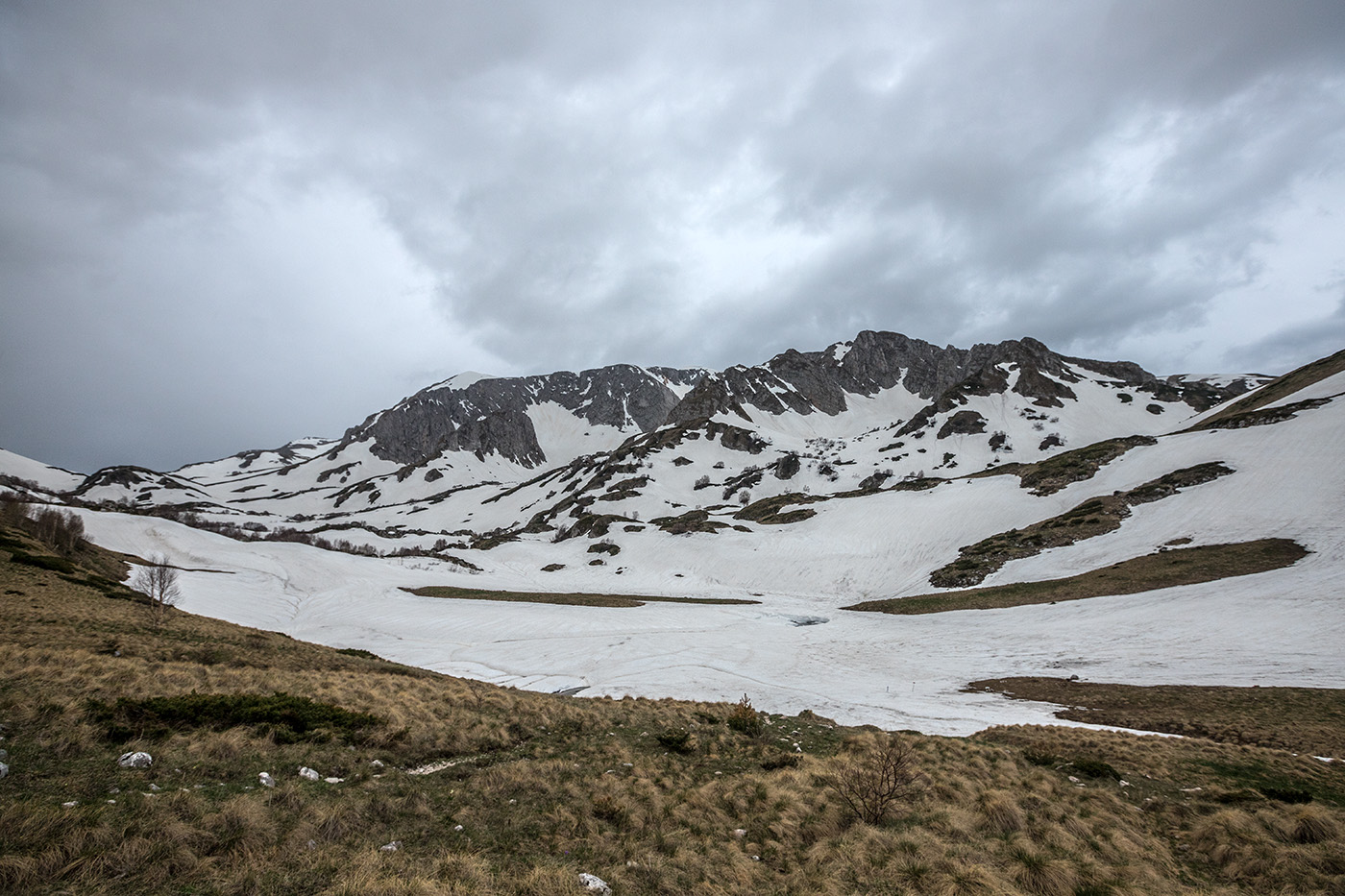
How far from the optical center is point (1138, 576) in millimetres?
44531

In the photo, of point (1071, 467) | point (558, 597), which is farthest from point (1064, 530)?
point (558, 597)

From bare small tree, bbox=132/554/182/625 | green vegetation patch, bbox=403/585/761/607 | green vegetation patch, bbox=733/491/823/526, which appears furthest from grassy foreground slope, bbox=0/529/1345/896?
green vegetation patch, bbox=733/491/823/526

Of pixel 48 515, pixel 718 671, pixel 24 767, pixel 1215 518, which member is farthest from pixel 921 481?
pixel 48 515

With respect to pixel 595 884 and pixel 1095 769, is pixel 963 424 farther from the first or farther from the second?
pixel 595 884

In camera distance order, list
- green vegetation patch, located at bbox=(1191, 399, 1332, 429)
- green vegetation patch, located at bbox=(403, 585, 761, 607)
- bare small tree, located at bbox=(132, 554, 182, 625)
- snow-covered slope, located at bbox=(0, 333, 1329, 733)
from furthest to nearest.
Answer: green vegetation patch, located at bbox=(1191, 399, 1332, 429) → green vegetation patch, located at bbox=(403, 585, 761, 607) → snow-covered slope, located at bbox=(0, 333, 1329, 733) → bare small tree, located at bbox=(132, 554, 182, 625)

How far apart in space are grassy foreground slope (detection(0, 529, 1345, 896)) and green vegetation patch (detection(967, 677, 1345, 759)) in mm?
3389

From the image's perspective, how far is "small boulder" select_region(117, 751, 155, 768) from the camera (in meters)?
8.42

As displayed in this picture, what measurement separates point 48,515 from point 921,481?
11742 centimetres

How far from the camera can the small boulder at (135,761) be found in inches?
332

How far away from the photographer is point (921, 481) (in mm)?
95250

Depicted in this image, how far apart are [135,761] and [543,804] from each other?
6530 mm

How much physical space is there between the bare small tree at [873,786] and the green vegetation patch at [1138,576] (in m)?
41.2

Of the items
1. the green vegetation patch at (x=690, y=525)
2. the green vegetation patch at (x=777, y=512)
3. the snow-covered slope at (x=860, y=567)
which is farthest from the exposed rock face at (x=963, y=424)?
the green vegetation patch at (x=690, y=525)

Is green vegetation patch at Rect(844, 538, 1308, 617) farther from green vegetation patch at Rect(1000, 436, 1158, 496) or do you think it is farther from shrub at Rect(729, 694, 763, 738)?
shrub at Rect(729, 694, 763, 738)
